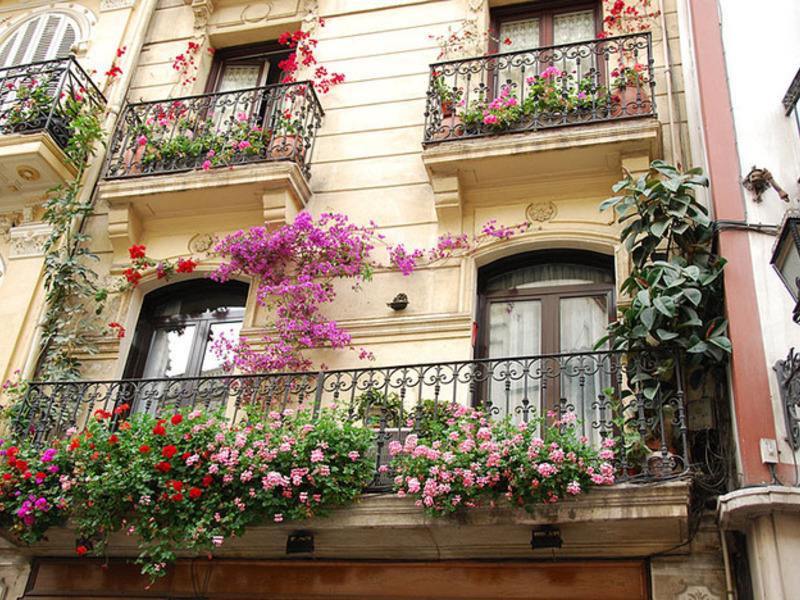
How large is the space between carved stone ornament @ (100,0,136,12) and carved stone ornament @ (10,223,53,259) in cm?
337

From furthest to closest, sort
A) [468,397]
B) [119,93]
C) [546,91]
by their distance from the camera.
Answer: [119,93], [546,91], [468,397]

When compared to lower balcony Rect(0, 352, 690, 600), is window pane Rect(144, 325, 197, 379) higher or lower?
higher

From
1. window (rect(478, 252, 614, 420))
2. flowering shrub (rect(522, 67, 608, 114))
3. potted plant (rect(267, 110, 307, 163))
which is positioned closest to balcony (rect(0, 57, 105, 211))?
potted plant (rect(267, 110, 307, 163))

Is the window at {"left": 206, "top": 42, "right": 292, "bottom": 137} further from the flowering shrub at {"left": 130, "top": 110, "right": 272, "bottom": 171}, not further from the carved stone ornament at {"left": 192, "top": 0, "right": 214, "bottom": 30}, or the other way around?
the flowering shrub at {"left": 130, "top": 110, "right": 272, "bottom": 171}

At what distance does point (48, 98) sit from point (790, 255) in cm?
796

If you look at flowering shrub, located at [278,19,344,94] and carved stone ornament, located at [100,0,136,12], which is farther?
carved stone ornament, located at [100,0,136,12]

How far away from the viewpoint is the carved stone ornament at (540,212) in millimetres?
8586

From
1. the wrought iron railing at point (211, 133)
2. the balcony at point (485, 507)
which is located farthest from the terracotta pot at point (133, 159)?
the balcony at point (485, 507)

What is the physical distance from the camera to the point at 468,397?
7727 millimetres

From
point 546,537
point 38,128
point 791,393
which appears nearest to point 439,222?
point 546,537

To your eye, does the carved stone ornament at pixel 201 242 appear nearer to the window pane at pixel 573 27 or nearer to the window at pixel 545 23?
the window at pixel 545 23

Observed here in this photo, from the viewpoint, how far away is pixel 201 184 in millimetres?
9211

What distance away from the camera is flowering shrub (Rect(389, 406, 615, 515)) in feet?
19.9

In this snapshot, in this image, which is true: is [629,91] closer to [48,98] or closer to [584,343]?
[584,343]
